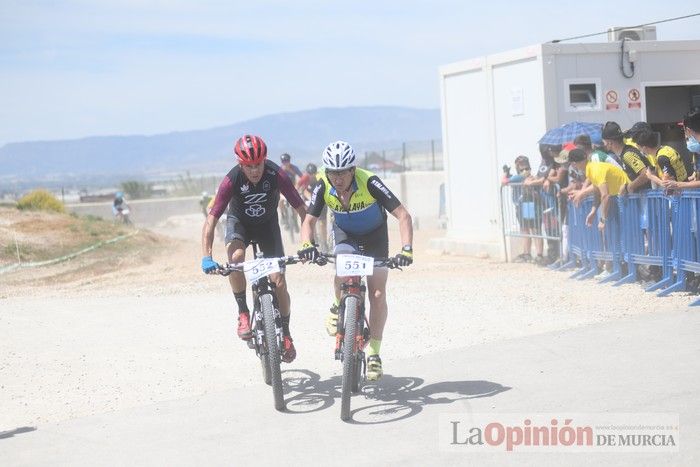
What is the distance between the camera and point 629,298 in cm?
1241

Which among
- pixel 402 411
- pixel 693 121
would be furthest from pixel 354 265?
pixel 693 121

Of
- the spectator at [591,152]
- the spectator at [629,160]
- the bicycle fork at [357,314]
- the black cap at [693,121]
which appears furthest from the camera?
the spectator at [591,152]

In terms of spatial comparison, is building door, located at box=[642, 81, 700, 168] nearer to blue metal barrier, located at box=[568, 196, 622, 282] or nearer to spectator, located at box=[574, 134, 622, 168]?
spectator, located at box=[574, 134, 622, 168]

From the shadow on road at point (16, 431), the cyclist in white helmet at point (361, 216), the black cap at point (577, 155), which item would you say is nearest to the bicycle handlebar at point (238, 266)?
the cyclist in white helmet at point (361, 216)

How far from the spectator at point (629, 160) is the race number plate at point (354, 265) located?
6.12 meters

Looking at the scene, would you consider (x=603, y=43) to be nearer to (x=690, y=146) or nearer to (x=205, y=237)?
(x=690, y=146)

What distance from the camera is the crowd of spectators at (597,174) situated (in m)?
12.3

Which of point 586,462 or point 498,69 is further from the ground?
point 498,69

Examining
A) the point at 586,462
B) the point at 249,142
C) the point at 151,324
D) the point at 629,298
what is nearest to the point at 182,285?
the point at 151,324

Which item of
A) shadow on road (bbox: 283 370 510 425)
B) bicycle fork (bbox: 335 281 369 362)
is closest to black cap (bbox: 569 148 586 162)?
shadow on road (bbox: 283 370 510 425)

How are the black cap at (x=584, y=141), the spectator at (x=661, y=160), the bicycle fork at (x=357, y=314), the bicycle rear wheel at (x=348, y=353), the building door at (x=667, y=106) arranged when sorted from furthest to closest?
the building door at (x=667, y=106), the black cap at (x=584, y=141), the spectator at (x=661, y=160), the bicycle fork at (x=357, y=314), the bicycle rear wheel at (x=348, y=353)

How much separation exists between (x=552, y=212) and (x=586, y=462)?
1031 cm

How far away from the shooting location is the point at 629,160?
43.6ft

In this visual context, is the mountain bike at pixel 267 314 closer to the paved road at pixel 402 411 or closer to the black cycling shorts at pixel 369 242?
the paved road at pixel 402 411
